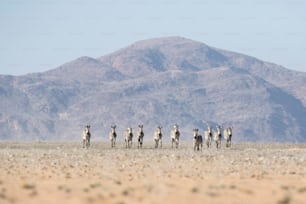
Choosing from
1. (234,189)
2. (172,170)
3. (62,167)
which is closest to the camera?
(234,189)

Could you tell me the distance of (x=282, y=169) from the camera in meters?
34.8

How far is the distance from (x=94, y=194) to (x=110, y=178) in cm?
713

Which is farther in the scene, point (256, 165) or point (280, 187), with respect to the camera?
point (256, 165)

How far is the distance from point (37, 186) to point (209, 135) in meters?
44.0

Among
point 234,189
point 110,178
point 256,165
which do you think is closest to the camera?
point 234,189

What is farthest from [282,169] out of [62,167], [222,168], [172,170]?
[62,167]

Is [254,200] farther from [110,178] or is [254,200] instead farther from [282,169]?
[282,169]

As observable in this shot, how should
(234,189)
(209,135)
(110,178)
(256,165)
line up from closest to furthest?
(234,189)
(110,178)
(256,165)
(209,135)

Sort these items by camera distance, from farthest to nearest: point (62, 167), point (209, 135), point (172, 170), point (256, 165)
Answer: point (209, 135) → point (256, 165) → point (62, 167) → point (172, 170)

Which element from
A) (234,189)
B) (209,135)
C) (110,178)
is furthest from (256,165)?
(209,135)

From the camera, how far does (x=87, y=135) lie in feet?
231

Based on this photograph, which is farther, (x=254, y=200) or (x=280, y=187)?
(x=280, y=187)

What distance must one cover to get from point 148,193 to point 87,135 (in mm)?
49346

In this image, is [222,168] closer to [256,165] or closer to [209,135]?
[256,165]
